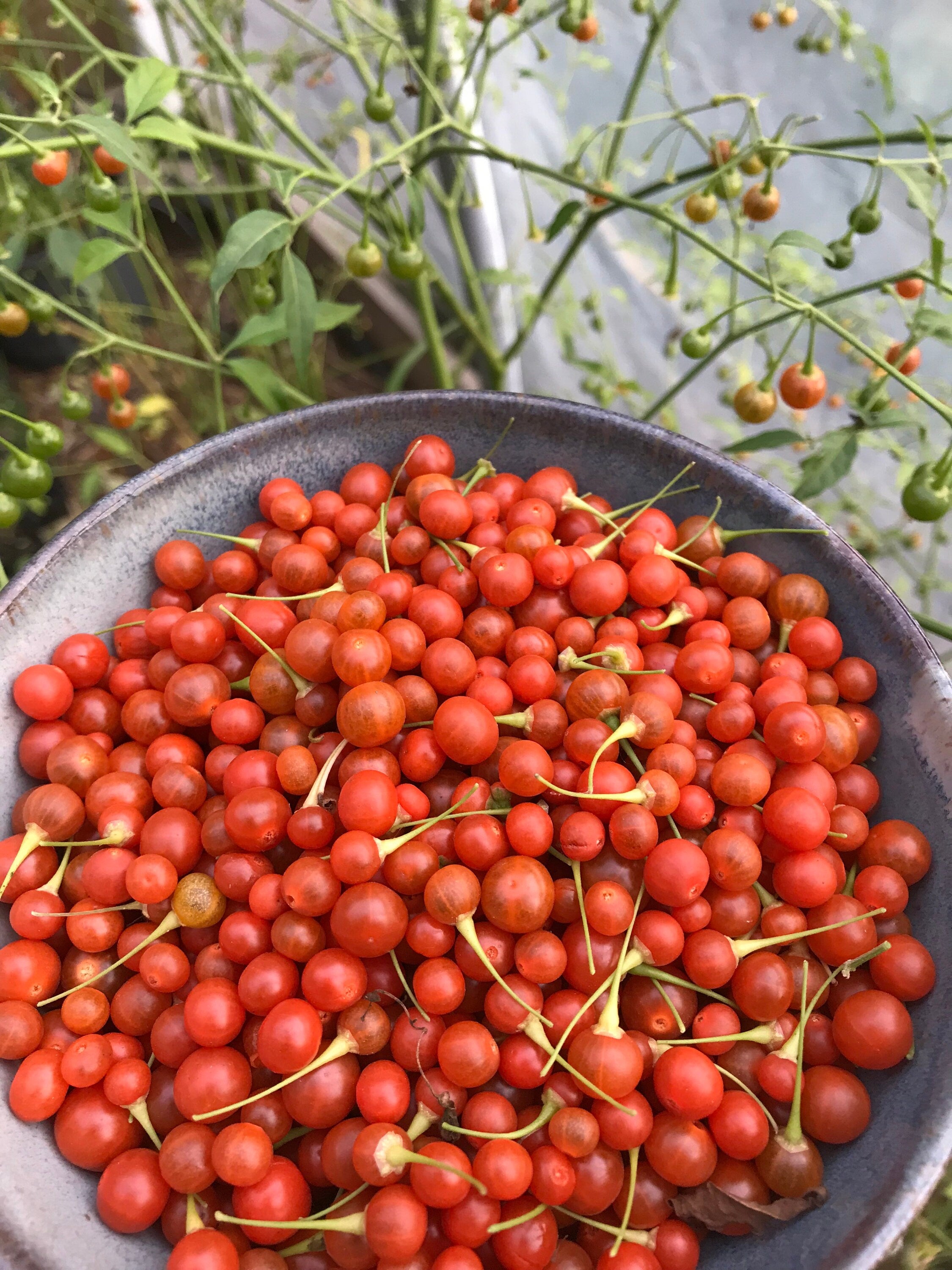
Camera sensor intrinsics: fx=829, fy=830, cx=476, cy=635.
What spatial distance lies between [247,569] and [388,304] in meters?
1.48

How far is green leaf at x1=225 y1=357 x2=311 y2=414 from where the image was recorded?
128 cm

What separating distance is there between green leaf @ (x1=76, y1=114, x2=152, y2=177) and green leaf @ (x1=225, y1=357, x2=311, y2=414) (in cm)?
34

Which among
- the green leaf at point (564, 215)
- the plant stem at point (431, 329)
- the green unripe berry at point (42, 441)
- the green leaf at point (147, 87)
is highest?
the green leaf at point (564, 215)

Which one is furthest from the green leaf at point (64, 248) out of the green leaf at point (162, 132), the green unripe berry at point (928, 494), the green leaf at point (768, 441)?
the green unripe berry at point (928, 494)

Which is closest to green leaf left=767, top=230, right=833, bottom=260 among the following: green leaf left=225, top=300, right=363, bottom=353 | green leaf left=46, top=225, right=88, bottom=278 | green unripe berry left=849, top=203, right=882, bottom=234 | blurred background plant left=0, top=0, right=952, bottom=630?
blurred background plant left=0, top=0, right=952, bottom=630

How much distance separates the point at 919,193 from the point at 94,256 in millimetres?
1023

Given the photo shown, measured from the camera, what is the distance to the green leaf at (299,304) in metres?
1.05

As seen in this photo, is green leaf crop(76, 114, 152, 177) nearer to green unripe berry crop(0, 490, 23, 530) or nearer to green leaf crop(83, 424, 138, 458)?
green unripe berry crop(0, 490, 23, 530)

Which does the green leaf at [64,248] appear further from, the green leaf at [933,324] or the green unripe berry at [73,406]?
the green leaf at [933,324]

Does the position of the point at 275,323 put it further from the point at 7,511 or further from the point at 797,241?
the point at 797,241

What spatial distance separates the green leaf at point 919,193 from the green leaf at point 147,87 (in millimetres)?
856

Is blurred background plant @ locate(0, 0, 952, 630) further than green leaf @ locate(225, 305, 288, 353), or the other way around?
green leaf @ locate(225, 305, 288, 353)

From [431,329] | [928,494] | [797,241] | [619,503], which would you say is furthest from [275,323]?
[928,494]

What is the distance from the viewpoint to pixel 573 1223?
0.78m
